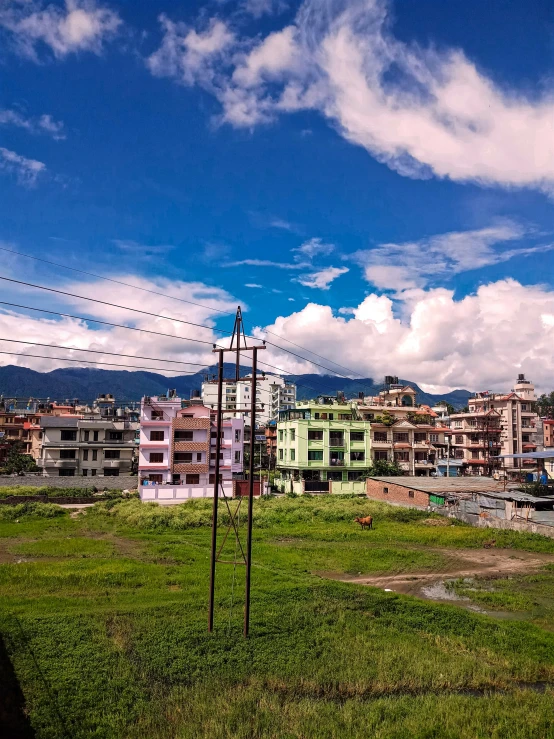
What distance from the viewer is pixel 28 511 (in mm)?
45469

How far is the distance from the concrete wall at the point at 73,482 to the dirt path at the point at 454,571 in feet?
130

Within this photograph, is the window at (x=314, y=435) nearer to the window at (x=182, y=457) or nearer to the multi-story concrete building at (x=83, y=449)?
the window at (x=182, y=457)

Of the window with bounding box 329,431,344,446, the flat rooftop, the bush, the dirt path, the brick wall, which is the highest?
the window with bounding box 329,431,344,446

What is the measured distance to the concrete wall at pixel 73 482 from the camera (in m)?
60.0

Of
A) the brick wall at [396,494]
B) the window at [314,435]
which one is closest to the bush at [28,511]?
the window at [314,435]

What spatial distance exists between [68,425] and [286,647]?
60.4 metres

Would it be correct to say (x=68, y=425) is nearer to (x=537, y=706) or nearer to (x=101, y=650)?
(x=101, y=650)

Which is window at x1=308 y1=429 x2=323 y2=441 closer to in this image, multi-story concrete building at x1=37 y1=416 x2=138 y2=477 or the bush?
multi-story concrete building at x1=37 y1=416 x2=138 y2=477

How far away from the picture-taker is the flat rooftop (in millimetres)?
49025

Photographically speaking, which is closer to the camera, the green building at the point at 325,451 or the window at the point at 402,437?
the green building at the point at 325,451

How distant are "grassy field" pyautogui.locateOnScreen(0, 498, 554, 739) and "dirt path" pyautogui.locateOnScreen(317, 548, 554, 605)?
1013mm

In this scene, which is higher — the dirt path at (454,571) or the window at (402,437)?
the window at (402,437)

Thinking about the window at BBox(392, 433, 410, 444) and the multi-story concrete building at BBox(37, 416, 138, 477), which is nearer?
the multi-story concrete building at BBox(37, 416, 138, 477)

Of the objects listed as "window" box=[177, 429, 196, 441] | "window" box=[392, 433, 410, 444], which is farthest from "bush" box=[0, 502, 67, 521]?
"window" box=[392, 433, 410, 444]
